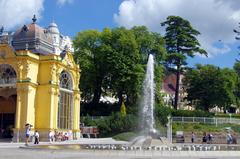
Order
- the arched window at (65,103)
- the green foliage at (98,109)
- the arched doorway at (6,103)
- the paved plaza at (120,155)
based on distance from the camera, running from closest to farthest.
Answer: the paved plaza at (120,155) < the arched doorway at (6,103) < the arched window at (65,103) < the green foliage at (98,109)

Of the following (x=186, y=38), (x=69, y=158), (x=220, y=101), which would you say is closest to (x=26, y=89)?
(x=69, y=158)

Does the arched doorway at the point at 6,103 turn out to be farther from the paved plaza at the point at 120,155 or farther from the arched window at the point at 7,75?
Answer: the paved plaza at the point at 120,155

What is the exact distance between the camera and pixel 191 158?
20312mm

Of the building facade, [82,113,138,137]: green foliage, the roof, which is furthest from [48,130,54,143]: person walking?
[82,113,138,137]: green foliage

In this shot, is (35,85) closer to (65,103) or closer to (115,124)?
(65,103)

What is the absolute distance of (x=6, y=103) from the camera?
48.4m

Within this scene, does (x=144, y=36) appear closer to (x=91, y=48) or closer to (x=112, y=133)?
(x=91, y=48)

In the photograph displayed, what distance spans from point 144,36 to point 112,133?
19.2 meters

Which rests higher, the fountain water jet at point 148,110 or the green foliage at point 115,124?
the fountain water jet at point 148,110

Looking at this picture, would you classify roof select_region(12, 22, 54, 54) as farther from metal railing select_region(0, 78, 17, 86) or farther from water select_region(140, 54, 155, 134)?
water select_region(140, 54, 155, 134)

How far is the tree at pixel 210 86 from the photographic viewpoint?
77812 millimetres

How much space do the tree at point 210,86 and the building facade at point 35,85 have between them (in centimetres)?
3622

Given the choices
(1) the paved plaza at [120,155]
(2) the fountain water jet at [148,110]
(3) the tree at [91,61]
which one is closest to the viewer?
(1) the paved plaza at [120,155]

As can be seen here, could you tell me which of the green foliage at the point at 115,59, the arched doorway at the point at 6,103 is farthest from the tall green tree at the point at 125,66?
the arched doorway at the point at 6,103
